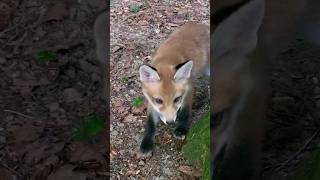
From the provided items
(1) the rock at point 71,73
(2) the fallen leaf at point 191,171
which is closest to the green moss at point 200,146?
(2) the fallen leaf at point 191,171

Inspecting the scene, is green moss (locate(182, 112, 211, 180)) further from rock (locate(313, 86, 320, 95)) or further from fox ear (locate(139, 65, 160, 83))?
rock (locate(313, 86, 320, 95))

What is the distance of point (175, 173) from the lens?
4.12 feet

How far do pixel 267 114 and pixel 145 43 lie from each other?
35 centimetres

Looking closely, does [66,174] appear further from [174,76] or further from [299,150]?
[299,150]

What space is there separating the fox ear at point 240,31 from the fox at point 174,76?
3cm

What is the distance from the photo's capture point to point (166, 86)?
1212 mm

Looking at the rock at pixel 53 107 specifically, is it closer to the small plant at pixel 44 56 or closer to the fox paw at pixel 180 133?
the small plant at pixel 44 56

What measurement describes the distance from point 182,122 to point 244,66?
0.20 metres

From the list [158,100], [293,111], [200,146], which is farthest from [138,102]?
[293,111]

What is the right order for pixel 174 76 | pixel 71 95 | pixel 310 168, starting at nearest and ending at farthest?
1. pixel 174 76
2. pixel 310 168
3. pixel 71 95

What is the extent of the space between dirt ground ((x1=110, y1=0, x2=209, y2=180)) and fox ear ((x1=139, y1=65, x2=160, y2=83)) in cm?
4

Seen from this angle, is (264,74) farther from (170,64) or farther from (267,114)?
(170,64)

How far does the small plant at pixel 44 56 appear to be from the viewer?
58.5 inches

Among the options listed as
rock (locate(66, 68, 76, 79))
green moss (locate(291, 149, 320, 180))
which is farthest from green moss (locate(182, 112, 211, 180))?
rock (locate(66, 68, 76, 79))
